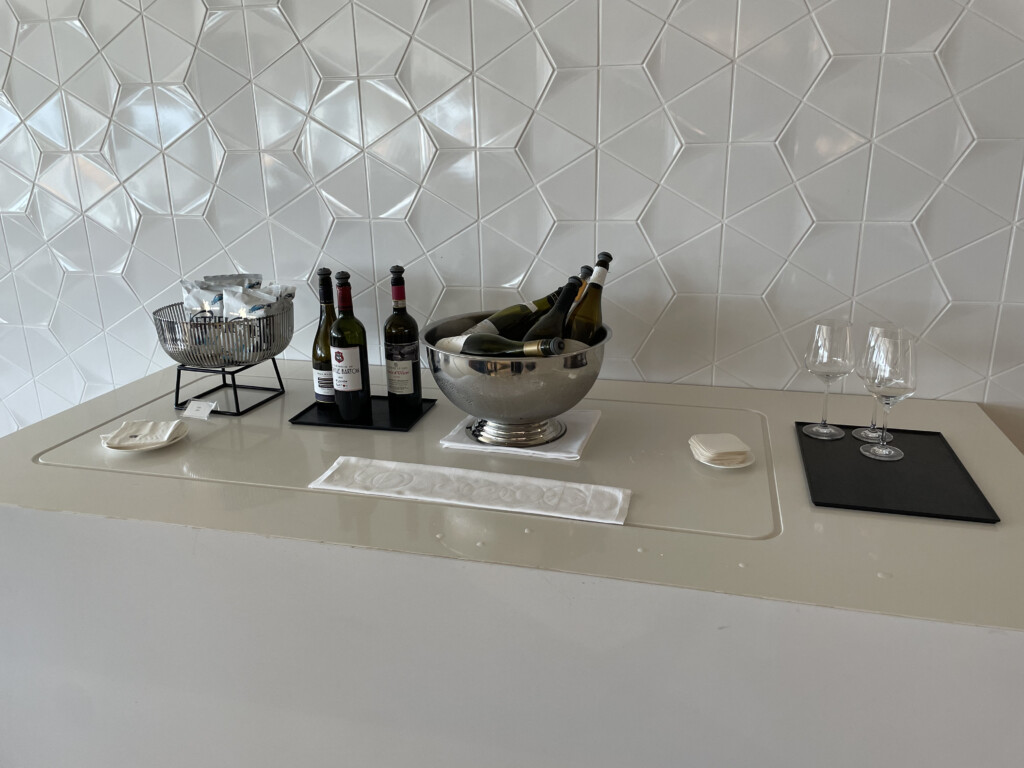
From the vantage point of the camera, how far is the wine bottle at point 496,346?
1009 millimetres

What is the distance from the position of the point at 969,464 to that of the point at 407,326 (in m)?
0.84

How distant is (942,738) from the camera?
708 millimetres

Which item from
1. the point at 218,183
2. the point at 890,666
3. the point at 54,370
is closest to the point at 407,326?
the point at 218,183

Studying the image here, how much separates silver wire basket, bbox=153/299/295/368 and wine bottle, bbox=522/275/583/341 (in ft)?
1.53

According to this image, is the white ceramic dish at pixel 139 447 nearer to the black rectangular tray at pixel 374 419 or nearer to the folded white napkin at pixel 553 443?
the black rectangular tray at pixel 374 419

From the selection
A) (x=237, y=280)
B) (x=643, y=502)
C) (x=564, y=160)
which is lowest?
(x=643, y=502)

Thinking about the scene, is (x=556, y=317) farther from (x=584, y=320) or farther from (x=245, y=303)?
(x=245, y=303)

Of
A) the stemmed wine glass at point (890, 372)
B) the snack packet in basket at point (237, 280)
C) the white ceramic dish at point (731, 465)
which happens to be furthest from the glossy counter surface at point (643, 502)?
the snack packet in basket at point (237, 280)

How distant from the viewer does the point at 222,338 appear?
1.24 m

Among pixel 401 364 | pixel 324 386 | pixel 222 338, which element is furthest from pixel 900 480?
pixel 222 338

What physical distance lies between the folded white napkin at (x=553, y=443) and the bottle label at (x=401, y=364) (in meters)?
0.11

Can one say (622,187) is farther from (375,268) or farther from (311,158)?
(311,158)

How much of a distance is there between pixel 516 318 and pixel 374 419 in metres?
0.29

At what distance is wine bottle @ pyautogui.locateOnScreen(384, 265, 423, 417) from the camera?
116 cm
